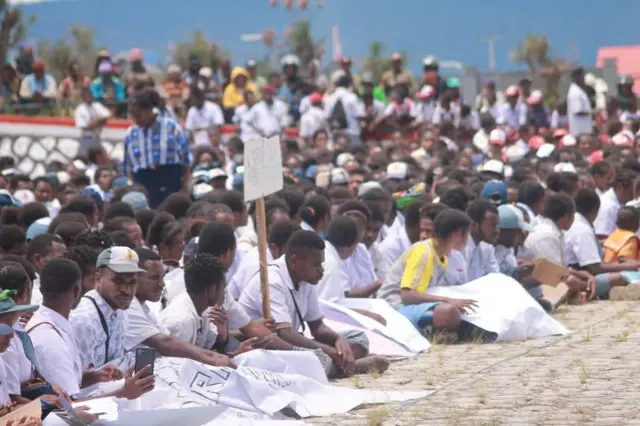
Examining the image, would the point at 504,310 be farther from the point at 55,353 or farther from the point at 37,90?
the point at 37,90

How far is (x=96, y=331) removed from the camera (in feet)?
28.6

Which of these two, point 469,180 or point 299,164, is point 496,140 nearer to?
point 299,164

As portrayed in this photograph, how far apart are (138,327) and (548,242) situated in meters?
5.94

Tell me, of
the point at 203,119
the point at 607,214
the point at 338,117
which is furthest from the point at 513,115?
the point at 607,214

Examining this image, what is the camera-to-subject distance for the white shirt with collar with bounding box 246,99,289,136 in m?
24.7

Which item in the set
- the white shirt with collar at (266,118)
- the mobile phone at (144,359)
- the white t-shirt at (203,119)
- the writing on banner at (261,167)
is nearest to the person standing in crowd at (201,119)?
the white t-shirt at (203,119)

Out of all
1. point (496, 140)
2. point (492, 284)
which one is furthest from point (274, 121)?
point (492, 284)

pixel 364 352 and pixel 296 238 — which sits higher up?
pixel 296 238

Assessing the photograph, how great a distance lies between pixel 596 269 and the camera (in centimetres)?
1447

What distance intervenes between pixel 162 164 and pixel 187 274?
658cm

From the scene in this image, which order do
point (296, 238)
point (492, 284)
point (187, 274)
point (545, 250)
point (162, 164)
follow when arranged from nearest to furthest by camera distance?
point (187, 274) → point (296, 238) → point (492, 284) → point (545, 250) → point (162, 164)

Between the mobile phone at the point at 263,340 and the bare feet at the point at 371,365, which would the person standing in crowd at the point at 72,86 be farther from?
the mobile phone at the point at 263,340

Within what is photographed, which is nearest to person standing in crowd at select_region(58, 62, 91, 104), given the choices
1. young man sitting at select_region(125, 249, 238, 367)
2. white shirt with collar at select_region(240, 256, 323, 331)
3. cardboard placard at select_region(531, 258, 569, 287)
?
cardboard placard at select_region(531, 258, 569, 287)

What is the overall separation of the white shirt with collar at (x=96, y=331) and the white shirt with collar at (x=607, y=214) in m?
8.29
